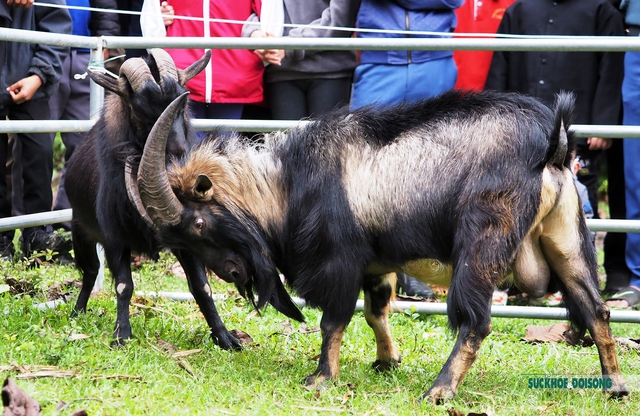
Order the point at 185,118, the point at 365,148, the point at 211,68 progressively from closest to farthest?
the point at 365,148, the point at 185,118, the point at 211,68

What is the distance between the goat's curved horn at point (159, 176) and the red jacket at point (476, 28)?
3699 millimetres

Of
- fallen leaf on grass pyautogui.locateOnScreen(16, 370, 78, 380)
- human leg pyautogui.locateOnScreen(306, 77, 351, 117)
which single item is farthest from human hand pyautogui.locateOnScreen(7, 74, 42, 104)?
fallen leaf on grass pyautogui.locateOnScreen(16, 370, 78, 380)

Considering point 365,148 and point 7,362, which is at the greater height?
point 365,148

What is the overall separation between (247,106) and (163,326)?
279cm

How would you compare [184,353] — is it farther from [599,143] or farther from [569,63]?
[569,63]

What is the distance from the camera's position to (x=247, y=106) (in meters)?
8.22

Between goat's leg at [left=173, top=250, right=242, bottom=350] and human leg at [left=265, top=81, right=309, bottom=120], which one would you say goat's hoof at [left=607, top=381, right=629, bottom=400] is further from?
human leg at [left=265, top=81, right=309, bottom=120]

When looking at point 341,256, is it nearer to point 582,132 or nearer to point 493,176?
point 493,176

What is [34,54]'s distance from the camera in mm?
7547

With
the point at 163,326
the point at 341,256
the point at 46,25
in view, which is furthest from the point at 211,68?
the point at 341,256

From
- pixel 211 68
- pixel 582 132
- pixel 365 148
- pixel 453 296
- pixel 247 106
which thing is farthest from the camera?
pixel 247 106

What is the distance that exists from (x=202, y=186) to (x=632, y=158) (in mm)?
3977

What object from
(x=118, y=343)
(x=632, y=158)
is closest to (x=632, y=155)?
(x=632, y=158)

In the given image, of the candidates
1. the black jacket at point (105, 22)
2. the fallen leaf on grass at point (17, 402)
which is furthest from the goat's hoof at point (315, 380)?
the black jacket at point (105, 22)
